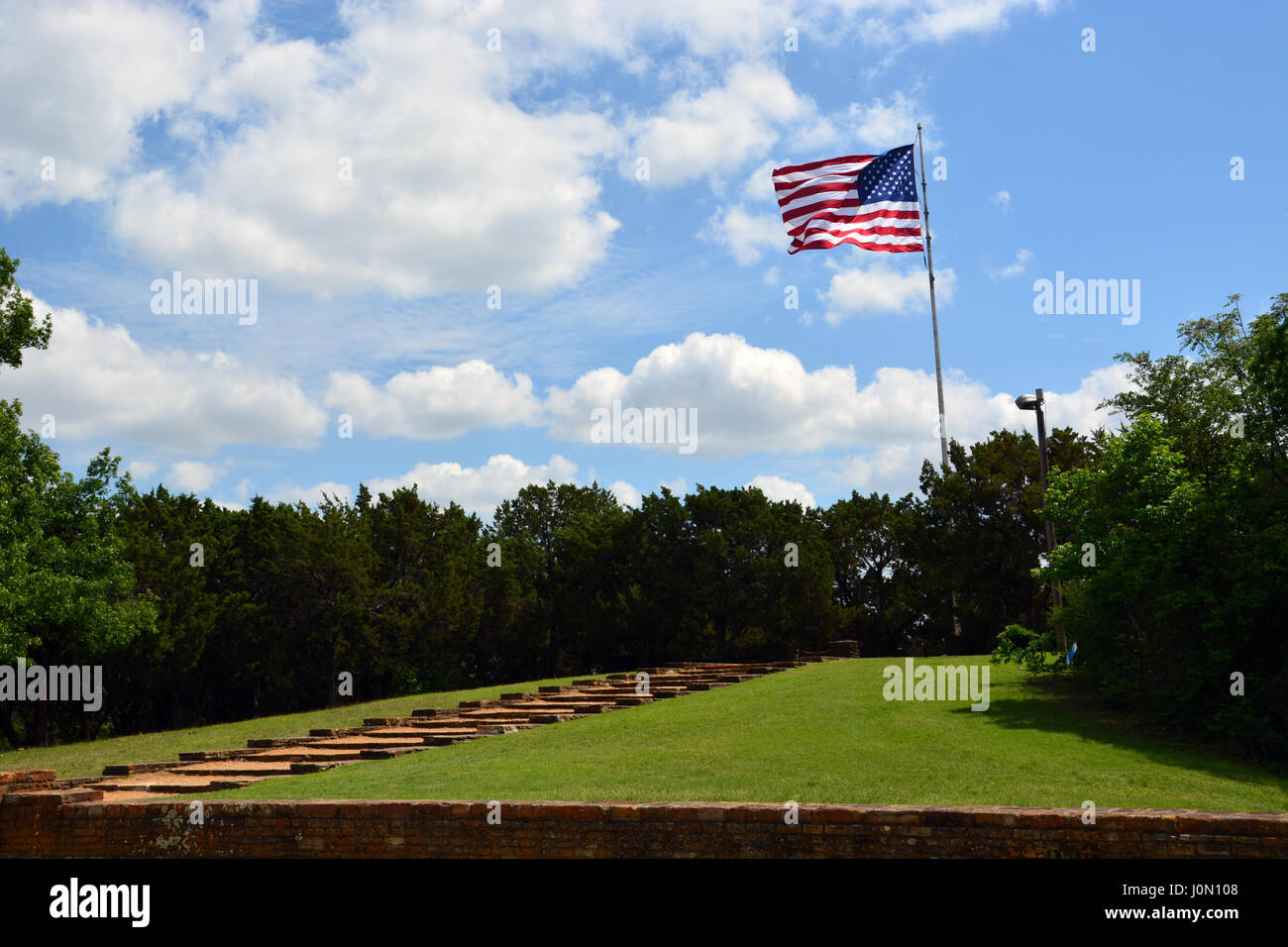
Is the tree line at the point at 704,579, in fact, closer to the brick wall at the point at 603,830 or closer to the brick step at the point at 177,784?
the brick wall at the point at 603,830

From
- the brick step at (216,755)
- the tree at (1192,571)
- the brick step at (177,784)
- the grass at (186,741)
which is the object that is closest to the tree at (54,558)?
the grass at (186,741)

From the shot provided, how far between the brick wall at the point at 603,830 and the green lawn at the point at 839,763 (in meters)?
0.95

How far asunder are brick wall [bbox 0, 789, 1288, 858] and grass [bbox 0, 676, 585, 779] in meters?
6.76

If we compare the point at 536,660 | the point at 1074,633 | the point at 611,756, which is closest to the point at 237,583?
the point at 536,660

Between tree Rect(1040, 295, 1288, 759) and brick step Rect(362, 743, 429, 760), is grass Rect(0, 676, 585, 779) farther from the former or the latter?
tree Rect(1040, 295, 1288, 759)

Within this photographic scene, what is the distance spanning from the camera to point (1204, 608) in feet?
48.9

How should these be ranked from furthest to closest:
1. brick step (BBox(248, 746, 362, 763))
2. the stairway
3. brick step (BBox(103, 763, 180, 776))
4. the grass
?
the grass
brick step (BBox(248, 746, 362, 763))
brick step (BBox(103, 763, 180, 776))
the stairway

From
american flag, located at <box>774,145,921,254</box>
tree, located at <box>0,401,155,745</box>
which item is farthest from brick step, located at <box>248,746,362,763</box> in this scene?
american flag, located at <box>774,145,921,254</box>

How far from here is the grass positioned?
18.2m

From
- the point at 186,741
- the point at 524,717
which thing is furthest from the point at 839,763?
the point at 186,741

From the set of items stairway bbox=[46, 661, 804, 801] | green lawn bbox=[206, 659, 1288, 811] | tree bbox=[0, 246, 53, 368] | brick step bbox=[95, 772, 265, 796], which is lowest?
stairway bbox=[46, 661, 804, 801]

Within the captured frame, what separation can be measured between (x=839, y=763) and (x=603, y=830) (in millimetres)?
4174

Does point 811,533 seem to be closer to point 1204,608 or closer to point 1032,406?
point 1032,406
